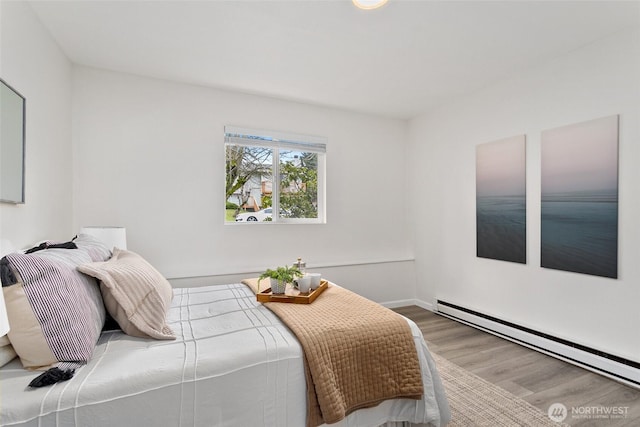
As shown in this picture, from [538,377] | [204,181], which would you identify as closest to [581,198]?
[538,377]

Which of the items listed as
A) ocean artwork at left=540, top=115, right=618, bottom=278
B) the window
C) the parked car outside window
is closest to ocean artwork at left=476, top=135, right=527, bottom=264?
ocean artwork at left=540, top=115, right=618, bottom=278

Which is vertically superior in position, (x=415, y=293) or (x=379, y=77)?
(x=379, y=77)

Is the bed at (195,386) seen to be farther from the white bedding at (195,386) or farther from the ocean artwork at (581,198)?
the ocean artwork at (581,198)

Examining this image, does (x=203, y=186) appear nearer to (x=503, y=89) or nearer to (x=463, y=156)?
(x=463, y=156)

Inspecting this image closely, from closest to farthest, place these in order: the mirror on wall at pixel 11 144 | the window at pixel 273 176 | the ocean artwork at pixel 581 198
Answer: the mirror on wall at pixel 11 144 < the ocean artwork at pixel 581 198 < the window at pixel 273 176

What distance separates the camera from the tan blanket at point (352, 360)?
141 cm

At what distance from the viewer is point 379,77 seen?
123 inches

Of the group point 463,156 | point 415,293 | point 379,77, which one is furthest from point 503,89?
point 415,293

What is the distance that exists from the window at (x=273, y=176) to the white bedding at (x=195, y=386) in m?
2.03

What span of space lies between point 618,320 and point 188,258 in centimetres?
364

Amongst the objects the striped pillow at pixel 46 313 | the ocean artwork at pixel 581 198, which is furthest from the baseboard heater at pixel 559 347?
the striped pillow at pixel 46 313

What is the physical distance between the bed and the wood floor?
96cm

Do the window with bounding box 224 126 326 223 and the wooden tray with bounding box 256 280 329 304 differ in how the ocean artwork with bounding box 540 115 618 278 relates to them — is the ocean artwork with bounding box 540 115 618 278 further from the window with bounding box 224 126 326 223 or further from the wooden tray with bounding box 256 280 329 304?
the window with bounding box 224 126 326 223

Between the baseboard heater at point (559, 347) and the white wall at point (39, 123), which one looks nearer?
the white wall at point (39, 123)
